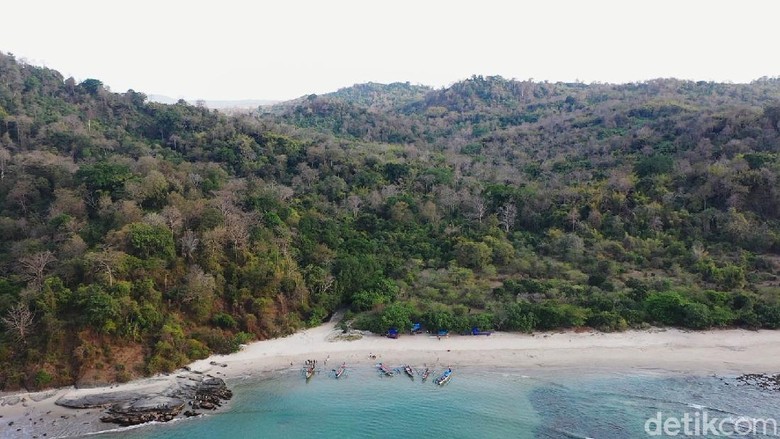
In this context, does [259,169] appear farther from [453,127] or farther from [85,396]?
[453,127]

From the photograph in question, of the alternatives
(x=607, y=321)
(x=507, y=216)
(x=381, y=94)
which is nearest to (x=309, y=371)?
(x=607, y=321)

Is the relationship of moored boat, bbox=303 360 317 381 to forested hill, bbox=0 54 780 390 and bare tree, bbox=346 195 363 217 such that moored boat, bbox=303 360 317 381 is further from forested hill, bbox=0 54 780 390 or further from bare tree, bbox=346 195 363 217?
bare tree, bbox=346 195 363 217

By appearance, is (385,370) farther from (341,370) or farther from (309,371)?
(309,371)

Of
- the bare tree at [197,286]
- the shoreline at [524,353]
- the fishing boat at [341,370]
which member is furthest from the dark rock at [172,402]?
the fishing boat at [341,370]

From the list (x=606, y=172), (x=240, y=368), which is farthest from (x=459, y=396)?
(x=606, y=172)

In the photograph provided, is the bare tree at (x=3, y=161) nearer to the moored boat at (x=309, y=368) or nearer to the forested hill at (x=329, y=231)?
the forested hill at (x=329, y=231)

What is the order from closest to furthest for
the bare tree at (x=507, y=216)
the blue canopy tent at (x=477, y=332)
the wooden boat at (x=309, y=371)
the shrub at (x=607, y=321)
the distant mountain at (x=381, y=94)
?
1. the wooden boat at (x=309, y=371)
2. the shrub at (x=607, y=321)
3. the blue canopy tent at (x=477, y=332)
4. the bare tree at (x=507, y=216)
5. the distant mountain at (x=381, y=94)
